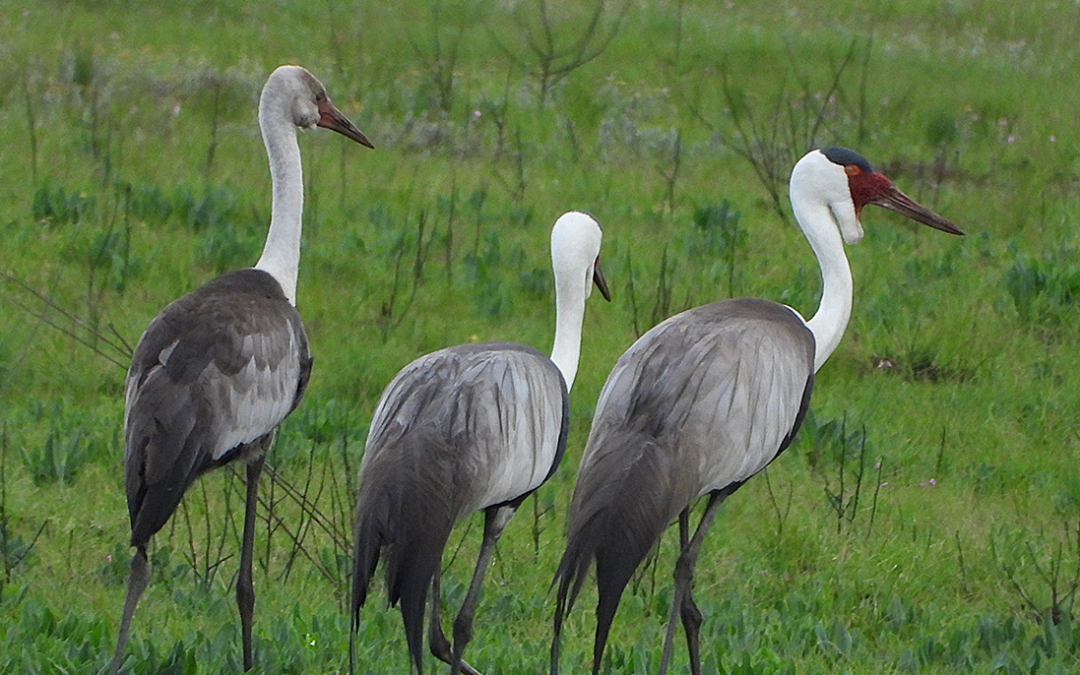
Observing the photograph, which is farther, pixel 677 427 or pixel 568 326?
pixel 568 326

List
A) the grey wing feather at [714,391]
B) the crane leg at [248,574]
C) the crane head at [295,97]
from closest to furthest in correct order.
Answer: the grey wing feather at [714,391] < the crane leg at [248,574] < the crane head at [295,97]

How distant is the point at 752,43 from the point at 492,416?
31.5 feet

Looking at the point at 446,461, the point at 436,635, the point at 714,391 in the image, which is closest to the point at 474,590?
the point at 436,635

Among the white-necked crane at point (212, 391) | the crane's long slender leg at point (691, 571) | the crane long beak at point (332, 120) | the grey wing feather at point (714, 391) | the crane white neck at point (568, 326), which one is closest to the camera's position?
the white-necked crane at point (212, 391)

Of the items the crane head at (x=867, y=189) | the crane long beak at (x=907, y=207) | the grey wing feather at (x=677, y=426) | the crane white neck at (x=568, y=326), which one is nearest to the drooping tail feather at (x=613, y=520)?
the grey wing feather at (x=677, y=426)

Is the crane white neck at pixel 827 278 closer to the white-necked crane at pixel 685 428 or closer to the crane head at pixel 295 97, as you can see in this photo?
the white-necked crane at pixel 685 428

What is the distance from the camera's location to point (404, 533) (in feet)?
14.4

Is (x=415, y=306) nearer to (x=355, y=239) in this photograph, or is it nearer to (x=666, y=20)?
(x=355, y=239)

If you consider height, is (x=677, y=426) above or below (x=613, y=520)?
above

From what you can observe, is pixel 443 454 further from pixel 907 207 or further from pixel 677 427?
pixel 907 207

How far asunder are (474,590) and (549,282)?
12.8ft

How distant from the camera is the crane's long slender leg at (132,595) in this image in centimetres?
456

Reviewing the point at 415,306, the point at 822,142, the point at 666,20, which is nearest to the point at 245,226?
the point at 415,306

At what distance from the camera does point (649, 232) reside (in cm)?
980
